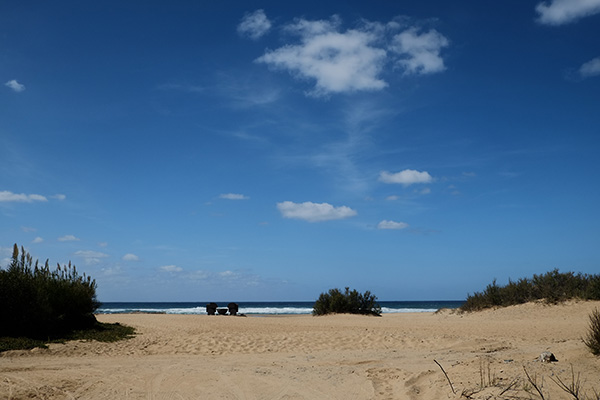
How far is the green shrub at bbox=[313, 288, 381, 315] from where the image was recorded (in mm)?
28594

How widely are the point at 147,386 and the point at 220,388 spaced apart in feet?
4.33

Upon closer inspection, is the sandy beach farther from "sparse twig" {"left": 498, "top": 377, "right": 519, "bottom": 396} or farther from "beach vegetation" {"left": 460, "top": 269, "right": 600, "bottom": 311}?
"beach vegetation" {"left": 460, "top": 269, "right": 600, "bottom": 311}

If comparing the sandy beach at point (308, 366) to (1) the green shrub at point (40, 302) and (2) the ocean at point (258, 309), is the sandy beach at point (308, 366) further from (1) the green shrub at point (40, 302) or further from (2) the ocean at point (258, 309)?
(2) the ocean at point (258, 309)

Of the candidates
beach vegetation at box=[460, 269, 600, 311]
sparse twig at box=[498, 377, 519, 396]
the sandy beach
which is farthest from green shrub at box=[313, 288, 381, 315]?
sparse twig at box=[498, 377, 519, 396]

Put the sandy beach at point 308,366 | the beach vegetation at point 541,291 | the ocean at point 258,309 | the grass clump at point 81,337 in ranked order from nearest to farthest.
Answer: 1. the sandy beach at point 308,366
2. the grass clump at point 81,337
3. the beach vegetation at point 541,291
4. the ocean at point 258,309

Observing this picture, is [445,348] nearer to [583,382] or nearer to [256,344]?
[256,344]

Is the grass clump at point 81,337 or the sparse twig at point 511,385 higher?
the sparse twig at point 511,385

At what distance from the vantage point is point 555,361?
7137mm

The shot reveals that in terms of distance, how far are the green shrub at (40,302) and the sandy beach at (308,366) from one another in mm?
1635

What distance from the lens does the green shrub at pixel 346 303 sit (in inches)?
1126

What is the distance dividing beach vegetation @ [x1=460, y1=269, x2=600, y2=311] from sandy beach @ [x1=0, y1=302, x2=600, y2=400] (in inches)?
221

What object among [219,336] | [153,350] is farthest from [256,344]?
[153,350]

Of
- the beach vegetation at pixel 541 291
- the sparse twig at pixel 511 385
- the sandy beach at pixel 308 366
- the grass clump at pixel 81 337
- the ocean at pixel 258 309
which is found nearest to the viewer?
the sparse twig at pixel 511 385

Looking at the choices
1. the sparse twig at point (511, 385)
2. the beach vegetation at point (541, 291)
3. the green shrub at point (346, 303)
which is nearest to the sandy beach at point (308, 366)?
the sparse twig at point (511, 385)
